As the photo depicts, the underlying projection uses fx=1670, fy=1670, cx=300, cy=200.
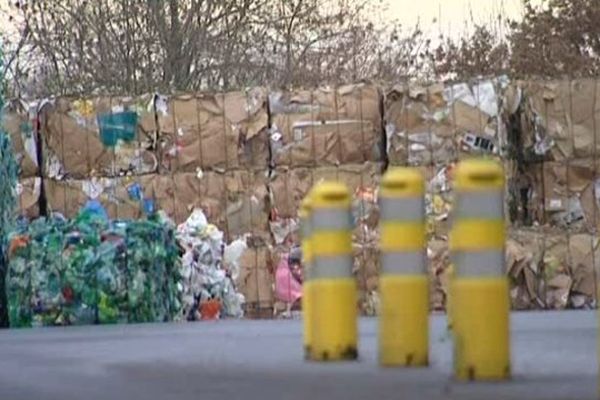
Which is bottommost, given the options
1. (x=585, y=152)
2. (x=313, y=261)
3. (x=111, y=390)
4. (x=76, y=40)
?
(x=111, y=390)

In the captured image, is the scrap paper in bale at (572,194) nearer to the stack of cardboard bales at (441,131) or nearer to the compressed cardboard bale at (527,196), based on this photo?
the compressed cardboard bale at (527,196)

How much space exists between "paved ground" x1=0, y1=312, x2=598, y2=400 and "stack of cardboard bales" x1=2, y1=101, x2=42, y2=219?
30.6 feet

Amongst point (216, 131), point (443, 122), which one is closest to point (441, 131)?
point (443, 122)

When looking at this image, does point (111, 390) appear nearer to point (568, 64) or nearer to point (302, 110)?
point (302, 110)

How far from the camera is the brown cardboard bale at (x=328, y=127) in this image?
63.2ft

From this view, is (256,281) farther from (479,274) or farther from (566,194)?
(479,274)

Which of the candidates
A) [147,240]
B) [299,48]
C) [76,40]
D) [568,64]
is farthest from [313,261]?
[568,64]

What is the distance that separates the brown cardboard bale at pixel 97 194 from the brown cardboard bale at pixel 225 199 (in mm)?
333

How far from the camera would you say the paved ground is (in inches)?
251

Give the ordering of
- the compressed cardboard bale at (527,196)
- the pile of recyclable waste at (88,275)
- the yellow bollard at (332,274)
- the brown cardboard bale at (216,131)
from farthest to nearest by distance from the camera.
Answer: the brown cardboard bale at (216,131)
the compressed cardboard bale at (527,196)
the pile of recyclable waste at (88,275)
the yellow bollard at (332,274)

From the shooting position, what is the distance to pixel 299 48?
35938 mm

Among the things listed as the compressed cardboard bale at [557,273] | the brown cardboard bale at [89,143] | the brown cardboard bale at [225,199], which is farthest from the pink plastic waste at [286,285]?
the compressed cardboard bale at [557,273]

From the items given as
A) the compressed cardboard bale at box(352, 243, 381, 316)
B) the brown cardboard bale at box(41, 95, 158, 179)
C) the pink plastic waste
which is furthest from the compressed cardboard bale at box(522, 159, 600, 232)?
the brown cardboard bale at box(41, 95, 158, 179)

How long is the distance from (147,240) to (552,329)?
5.40m
